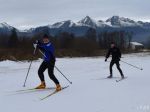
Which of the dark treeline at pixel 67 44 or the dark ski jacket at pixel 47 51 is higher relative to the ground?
the dark ski jacket at pixel 47 51

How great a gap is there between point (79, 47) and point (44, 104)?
82.7 meters

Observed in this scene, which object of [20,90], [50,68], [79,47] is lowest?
[79,47]

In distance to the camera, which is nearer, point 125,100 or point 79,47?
point 125,100

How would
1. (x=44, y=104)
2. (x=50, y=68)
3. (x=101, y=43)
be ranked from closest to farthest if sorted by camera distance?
1. (x=44, y=104)
2. (x=50, y=68)
3. (x=101, y=43)

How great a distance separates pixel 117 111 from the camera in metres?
8.52

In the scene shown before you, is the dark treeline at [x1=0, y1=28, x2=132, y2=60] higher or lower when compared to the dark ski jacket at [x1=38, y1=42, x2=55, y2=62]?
lower

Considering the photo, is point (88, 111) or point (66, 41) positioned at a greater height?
→ point (88, 111)

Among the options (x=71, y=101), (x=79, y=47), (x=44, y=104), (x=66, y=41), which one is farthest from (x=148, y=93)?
(x=66, y=41)

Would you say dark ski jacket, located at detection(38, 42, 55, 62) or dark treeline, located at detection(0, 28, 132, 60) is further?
dark treeline, located at detection(0, 28, 132, 60)

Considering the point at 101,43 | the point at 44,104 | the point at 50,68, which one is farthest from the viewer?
the point at 101,43

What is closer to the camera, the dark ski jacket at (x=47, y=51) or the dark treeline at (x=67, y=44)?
the dark ski jacket at (x=47, y=51)

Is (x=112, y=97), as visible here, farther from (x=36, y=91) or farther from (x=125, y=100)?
(x=36, y=91)

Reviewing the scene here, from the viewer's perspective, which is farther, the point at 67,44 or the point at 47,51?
the point at 67,44

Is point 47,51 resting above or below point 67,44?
above
